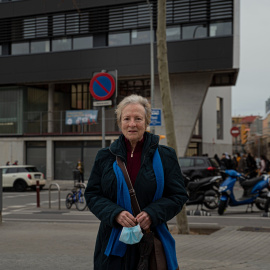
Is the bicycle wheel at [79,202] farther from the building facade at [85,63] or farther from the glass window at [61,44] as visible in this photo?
the glass window at [61,44]

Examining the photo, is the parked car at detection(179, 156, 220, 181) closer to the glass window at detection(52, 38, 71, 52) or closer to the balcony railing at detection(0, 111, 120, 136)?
the balcony railing at detection(0, 111, 120, 136)

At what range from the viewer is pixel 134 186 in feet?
10.3

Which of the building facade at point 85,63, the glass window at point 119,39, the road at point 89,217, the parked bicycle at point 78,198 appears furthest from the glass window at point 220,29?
the parked bicycle at point 78,198

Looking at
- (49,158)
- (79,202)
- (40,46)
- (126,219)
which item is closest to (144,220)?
(126,219)

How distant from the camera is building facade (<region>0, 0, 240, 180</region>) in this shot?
92.3 feet

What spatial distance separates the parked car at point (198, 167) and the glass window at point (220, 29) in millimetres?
8190

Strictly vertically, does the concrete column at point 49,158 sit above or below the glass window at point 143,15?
below

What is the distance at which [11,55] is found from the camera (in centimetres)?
3284

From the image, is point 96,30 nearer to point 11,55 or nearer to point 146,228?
point 11,55

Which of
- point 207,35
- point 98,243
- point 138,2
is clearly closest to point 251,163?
point 207,35

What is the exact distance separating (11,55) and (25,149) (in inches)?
251

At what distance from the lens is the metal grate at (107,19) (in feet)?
92.0

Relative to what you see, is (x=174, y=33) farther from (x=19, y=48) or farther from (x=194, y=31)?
(x=19, y=48)

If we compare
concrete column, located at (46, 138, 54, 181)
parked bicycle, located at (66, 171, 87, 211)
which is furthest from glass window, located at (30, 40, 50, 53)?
parked bicycle, located at (66, 171, 87, 211)
